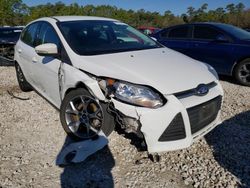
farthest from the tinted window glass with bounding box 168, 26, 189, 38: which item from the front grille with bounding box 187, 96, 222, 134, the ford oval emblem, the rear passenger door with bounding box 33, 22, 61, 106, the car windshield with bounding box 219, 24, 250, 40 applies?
the ford oval emblem

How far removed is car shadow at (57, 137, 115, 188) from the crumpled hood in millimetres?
971

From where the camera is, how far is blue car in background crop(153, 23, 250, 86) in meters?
6.57

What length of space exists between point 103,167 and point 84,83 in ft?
3.24

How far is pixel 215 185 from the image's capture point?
2922 millimetres

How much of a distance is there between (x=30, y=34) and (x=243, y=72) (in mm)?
4629

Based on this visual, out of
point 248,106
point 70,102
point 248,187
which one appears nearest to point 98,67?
point 70,102

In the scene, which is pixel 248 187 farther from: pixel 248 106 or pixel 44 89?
pixel 44 89

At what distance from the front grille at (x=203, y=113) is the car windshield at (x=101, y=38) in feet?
4.44

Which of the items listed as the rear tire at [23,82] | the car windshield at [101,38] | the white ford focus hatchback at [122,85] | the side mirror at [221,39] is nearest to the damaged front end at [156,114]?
the white ford focus hatchback at [122,85]

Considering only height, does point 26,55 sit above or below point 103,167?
above

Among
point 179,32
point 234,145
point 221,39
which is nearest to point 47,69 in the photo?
point 234,145

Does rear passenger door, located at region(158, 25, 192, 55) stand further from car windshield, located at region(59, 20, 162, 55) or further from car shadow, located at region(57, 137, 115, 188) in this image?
car shadow, located at region(57, 137, 115, 188)

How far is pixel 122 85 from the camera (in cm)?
317

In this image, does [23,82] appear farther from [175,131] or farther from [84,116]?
[175,131]
